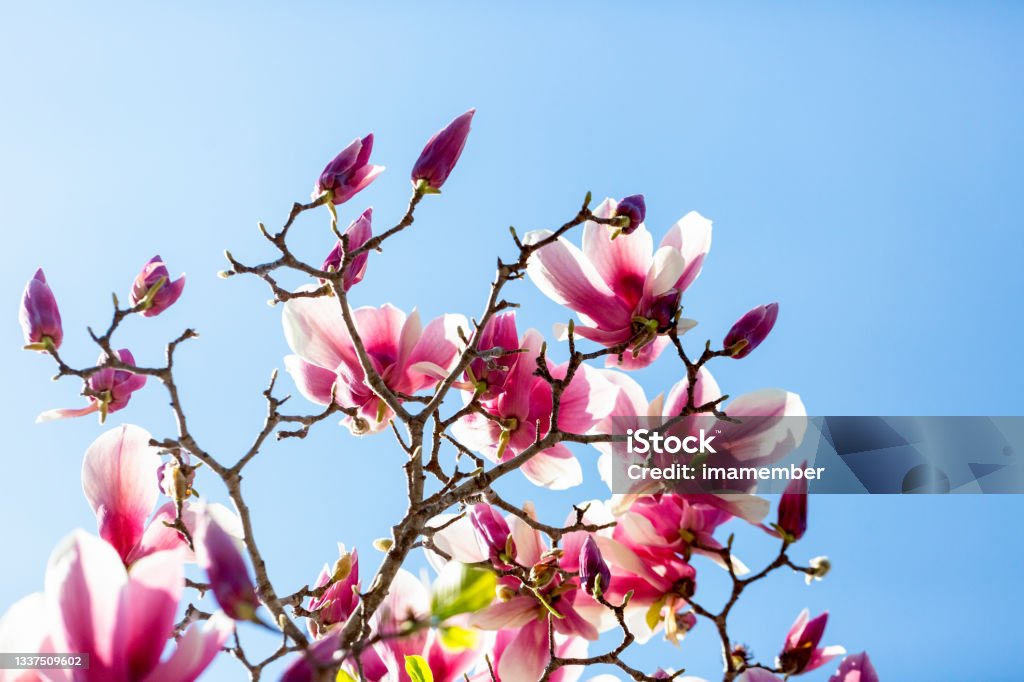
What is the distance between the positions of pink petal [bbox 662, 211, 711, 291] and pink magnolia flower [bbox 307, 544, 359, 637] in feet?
2.13

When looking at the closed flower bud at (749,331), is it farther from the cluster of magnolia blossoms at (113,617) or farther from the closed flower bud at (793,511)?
the cluster of magnolia blossoms at (113,617)

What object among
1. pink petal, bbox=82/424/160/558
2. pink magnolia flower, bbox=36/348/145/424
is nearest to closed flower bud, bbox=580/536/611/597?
pink petal, bbox=82/424/160/558

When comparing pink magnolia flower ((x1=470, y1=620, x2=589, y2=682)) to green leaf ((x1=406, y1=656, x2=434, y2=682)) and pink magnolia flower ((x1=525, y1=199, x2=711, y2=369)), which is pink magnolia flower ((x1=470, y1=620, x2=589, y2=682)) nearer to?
green leaf ((x1=406, y1=656, x2=434, y2=682))

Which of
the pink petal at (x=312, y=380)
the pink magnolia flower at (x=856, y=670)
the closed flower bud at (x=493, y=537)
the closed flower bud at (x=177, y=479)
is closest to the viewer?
the pink magnolia flower at (x=856, y=670)

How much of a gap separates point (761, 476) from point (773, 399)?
0.36 ft

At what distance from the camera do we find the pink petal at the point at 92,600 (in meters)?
0.59

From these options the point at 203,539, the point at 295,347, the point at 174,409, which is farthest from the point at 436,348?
the point at 203,539

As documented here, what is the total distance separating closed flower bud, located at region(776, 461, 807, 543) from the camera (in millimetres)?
981

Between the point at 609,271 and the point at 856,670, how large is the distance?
0.63 meters

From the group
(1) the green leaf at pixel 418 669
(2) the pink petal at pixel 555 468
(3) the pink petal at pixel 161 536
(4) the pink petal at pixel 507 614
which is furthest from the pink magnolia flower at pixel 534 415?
(3) the pink petal at pixel 161 536

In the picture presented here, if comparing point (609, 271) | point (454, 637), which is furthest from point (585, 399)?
point (454, 637)

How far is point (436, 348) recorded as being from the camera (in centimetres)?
121

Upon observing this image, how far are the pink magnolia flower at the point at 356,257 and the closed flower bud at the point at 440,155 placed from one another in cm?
A: 11

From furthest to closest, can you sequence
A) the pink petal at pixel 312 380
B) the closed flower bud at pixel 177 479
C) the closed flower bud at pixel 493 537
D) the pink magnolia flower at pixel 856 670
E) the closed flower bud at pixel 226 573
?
the pink petal at pixel 312 380 → the closed flower bud at pixel 493 537 → the closed flower bud at pixel 177 479 → the pink magnolia flower at pixel 856 670 → the closed flower bud at pixel 226 573
